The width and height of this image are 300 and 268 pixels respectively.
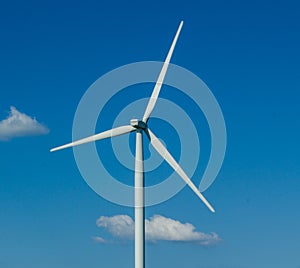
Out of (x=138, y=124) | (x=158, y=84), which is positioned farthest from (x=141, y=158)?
(x=158, y=84)

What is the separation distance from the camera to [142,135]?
205 ft

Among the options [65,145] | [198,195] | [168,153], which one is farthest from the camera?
[65,145]

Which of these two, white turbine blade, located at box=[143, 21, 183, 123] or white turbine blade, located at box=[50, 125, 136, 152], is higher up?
white turbine blade, located at box=[143, 21, 183, 123]

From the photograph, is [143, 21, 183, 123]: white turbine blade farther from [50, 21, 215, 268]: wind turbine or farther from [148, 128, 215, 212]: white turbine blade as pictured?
[148, 128, 215, 212]: white turbine blade

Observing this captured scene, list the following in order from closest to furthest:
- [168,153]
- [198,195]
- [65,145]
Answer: [198,195] → [168,153] → [65,145]

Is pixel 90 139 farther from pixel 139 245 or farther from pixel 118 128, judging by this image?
pixel 139 245

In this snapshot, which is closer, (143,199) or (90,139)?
(143,199)

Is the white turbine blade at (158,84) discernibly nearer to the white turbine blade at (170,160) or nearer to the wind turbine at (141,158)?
the wind turbine at (141,158)

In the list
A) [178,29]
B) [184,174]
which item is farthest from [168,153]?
[178,29]

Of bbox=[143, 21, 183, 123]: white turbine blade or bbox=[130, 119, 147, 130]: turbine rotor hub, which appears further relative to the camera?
bbox=[143, 21, 183, 123]: white turbine blade

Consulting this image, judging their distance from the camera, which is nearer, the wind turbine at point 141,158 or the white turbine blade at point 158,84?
the wind turbine at point 141,158

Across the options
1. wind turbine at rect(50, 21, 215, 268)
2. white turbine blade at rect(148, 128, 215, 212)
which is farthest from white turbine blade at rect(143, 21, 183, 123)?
white turbine blade at rect(148, 128, 215, 212)

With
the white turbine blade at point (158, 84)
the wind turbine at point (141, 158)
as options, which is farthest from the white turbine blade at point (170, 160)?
the white turbine blade at point (158, 84)

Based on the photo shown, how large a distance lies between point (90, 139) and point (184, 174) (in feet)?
30.3
